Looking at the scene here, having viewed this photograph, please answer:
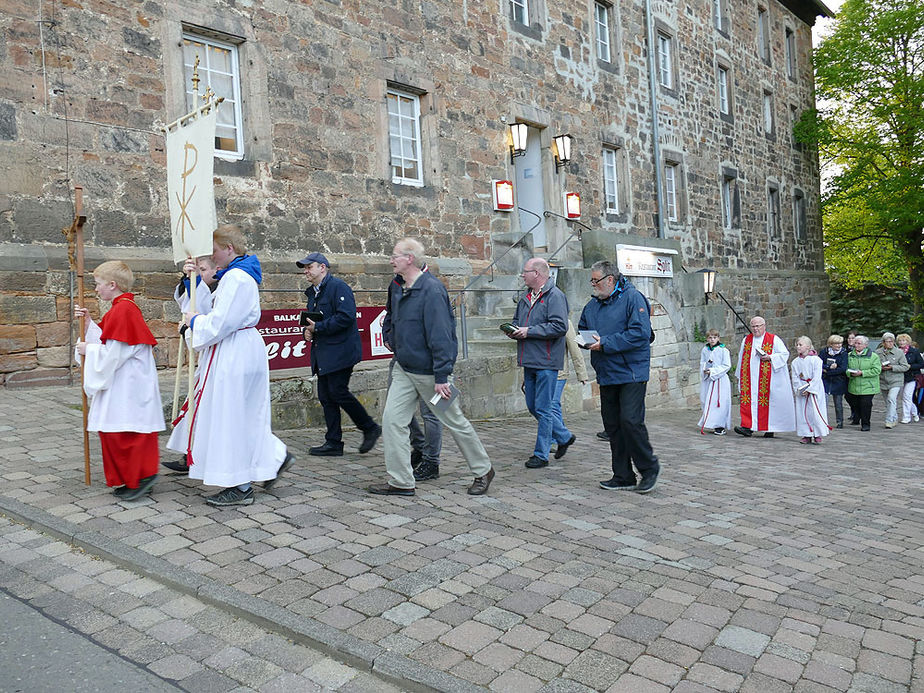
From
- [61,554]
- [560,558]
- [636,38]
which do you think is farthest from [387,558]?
[636,38]

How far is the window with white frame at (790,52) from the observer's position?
26250 mm

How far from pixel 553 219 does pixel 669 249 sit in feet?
8.01

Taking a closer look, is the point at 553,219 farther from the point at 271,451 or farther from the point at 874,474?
the point at 271,451

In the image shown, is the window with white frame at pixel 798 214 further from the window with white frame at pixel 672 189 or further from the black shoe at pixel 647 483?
the black shoe at pixel 647 483

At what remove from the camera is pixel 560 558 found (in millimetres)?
4227

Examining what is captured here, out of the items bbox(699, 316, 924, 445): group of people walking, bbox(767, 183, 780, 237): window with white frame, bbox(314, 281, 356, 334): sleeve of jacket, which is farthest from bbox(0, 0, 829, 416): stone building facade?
bbox(314, 281, 356, 334): sleeve of jacket

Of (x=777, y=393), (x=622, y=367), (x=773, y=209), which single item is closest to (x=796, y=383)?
(x=777, y=393)

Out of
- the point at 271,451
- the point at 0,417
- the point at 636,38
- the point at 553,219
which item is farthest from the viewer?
the point at 636,38

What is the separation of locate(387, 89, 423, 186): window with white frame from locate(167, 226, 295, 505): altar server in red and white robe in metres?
7.29

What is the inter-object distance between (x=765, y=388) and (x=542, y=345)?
528 cm

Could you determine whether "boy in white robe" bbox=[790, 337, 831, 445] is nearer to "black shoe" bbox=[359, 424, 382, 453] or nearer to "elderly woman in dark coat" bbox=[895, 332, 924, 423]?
"elderly woman in dark coat" bbox=[895, 332, 924, 423]

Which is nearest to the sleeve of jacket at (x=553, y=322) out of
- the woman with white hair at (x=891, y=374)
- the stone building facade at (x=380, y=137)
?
the stone building facade at (x=380, y=137)

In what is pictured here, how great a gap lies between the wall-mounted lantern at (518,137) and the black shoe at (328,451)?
8655 millimetres

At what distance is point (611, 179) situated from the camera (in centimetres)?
1733
